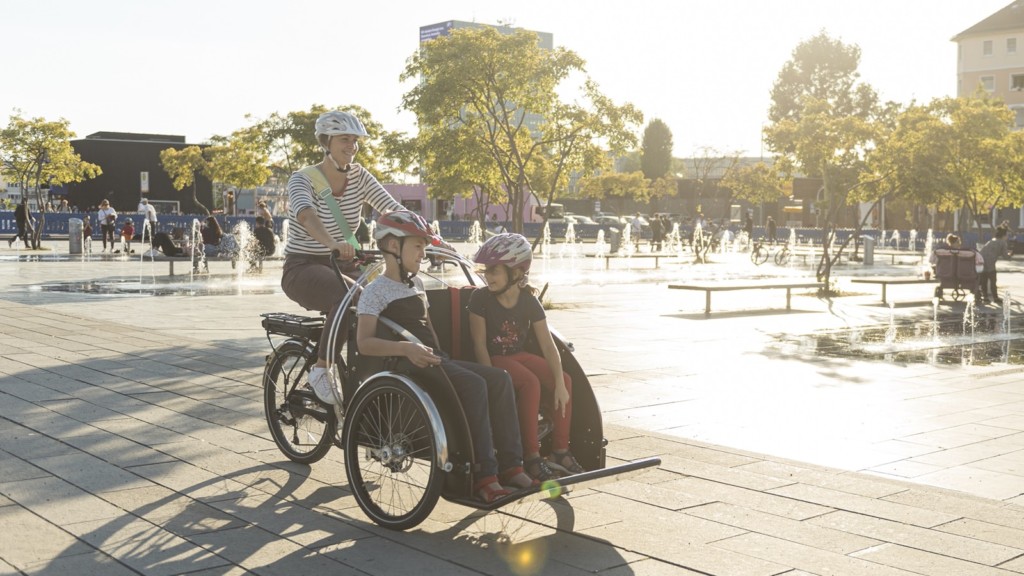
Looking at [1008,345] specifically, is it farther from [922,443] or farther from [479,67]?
[479,67]

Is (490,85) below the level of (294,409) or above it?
above

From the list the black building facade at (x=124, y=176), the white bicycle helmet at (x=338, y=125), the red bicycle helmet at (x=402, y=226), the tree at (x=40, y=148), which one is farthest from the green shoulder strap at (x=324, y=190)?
the black building facade at (x=124, y=176)

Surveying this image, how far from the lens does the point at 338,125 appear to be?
222 inches

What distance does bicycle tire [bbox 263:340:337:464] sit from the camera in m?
5.72

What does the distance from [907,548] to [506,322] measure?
6.33ft

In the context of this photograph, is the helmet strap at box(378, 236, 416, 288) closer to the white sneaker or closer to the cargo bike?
the cargo bike

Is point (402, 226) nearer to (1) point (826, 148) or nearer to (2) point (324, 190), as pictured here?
A: (2) point (324, 190)

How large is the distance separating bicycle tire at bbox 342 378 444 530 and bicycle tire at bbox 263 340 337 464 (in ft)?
2.32

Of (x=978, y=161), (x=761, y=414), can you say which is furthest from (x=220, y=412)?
(x=978, y=161)

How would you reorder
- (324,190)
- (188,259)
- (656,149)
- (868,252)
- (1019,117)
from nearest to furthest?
(324,190)
(188,259)
(868,252)
(1019,117)
(656,149)

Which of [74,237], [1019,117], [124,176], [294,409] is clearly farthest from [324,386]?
[1019,117]

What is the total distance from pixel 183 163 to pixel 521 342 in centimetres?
5756

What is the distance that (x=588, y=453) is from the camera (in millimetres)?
4926

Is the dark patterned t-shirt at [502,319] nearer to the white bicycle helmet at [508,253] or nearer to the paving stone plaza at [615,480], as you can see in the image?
the white bicycle helmet at [508,253]
